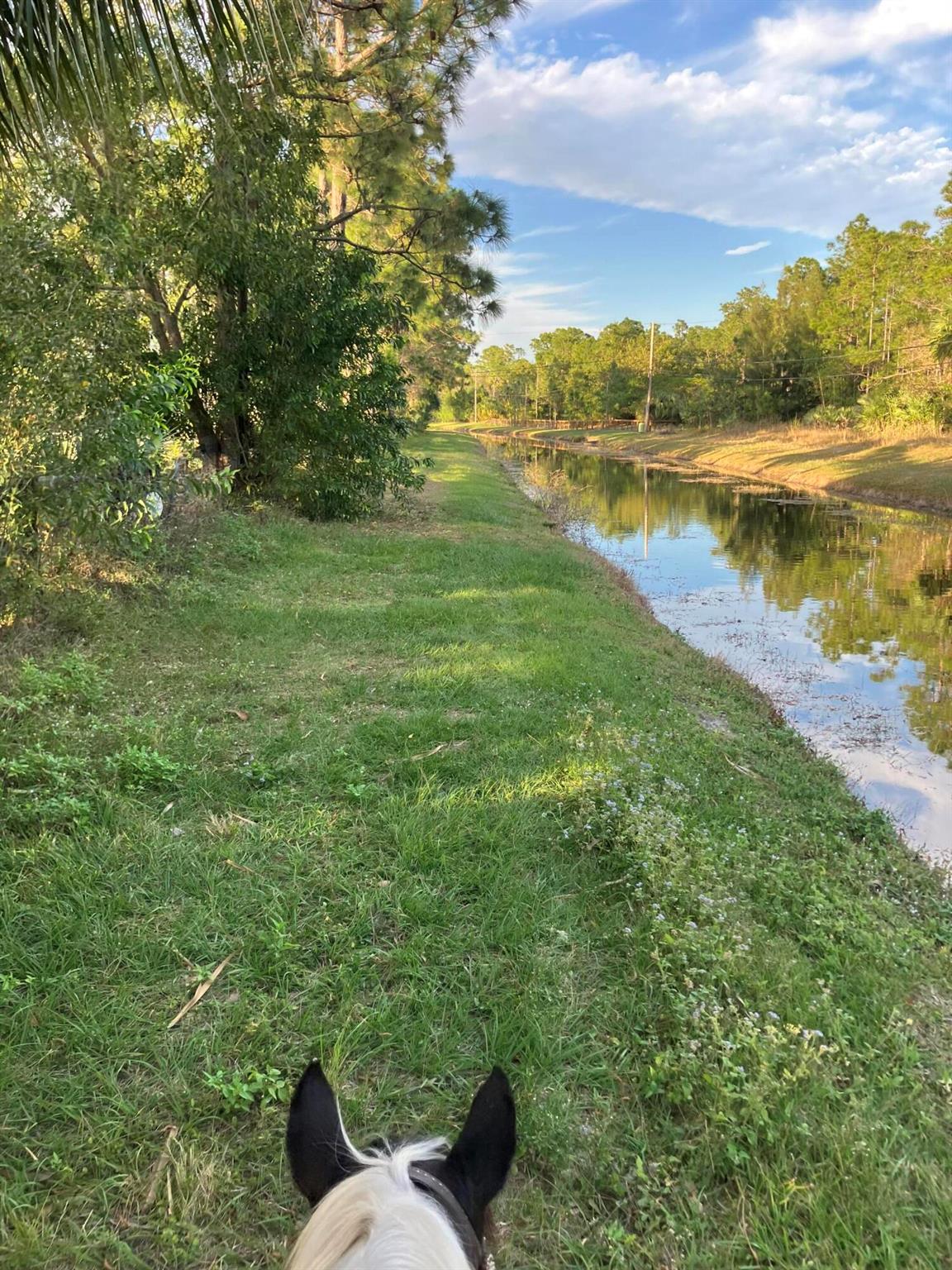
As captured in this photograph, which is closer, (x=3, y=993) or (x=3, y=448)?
(x=3, y=993)

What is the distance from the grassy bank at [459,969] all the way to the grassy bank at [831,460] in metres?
Answer: 21.8

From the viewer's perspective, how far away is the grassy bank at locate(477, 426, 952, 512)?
2408 centimetres

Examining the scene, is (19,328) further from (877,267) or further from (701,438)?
(701,438)

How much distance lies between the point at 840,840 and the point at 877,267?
155 ft

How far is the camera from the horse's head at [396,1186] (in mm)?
994

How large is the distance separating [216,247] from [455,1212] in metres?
11.6

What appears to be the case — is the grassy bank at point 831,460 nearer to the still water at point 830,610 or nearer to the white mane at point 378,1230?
the still water at point 830,610

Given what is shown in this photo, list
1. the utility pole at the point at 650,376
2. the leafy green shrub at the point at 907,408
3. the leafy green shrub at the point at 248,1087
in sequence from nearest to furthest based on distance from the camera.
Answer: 1. the leafy green shrub at the point at 248,1087
2. the leafy green shrub at the point at 907,408
3. the utility pole at the point at 650,376

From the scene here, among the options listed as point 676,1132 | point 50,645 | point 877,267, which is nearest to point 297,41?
point 676,1132

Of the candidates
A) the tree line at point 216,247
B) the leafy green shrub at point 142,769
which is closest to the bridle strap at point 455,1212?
the tree line at point 216,247

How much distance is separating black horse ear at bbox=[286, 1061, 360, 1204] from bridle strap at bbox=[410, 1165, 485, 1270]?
0.13 metres

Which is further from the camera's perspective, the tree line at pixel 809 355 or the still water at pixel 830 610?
the tree line at pixel 809 355

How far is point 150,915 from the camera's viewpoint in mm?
2936

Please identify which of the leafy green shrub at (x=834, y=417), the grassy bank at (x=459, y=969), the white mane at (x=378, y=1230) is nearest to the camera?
the white mane at (x=378, y=1230)
